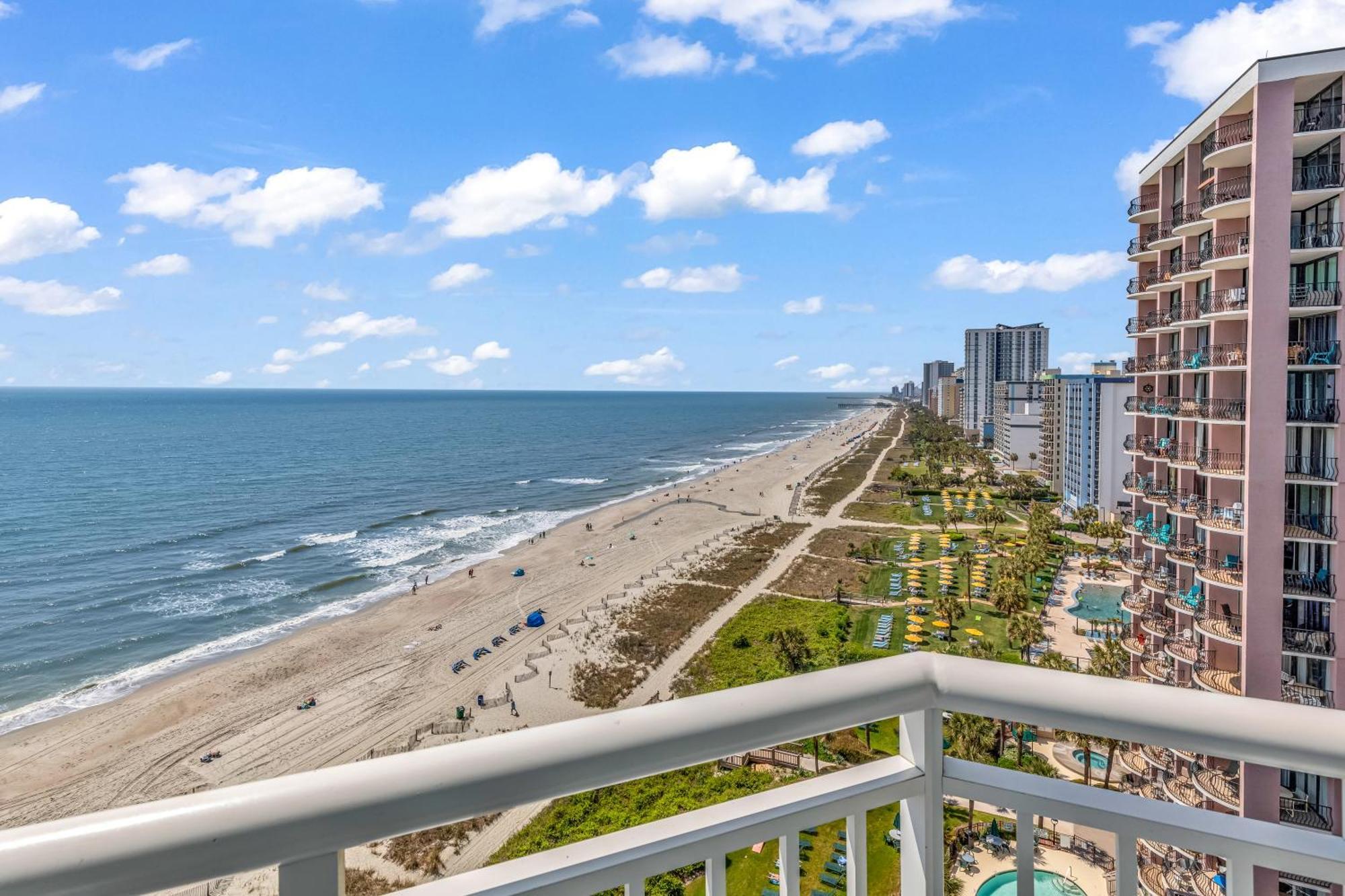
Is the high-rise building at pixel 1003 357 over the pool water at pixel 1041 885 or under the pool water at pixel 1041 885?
over

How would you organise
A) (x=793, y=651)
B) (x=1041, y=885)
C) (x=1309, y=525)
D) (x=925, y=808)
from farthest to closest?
(x=793, y=651), (x=1309, y=525), (x=1041, y=885), (x=925, y=808)

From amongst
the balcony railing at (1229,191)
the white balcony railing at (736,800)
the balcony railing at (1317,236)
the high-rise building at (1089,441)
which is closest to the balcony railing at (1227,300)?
the balcony railing at (1317,236)

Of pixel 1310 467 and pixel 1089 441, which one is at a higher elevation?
pixel 1310 467

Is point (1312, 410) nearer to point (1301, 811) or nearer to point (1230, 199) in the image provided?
point (1230, 199)

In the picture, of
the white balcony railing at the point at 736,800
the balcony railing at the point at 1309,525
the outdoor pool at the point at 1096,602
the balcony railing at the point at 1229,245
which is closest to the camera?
the white balcony railing at the point at 736,800

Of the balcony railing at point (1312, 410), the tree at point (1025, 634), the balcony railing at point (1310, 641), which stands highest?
the balcony railing at point (1312, 410)

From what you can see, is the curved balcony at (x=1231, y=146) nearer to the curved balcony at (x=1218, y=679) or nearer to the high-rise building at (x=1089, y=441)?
the curved balcony at (x=1218, y=679)

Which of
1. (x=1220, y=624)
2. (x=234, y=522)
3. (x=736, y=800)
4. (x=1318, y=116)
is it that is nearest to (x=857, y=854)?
(x=736, y=800)
